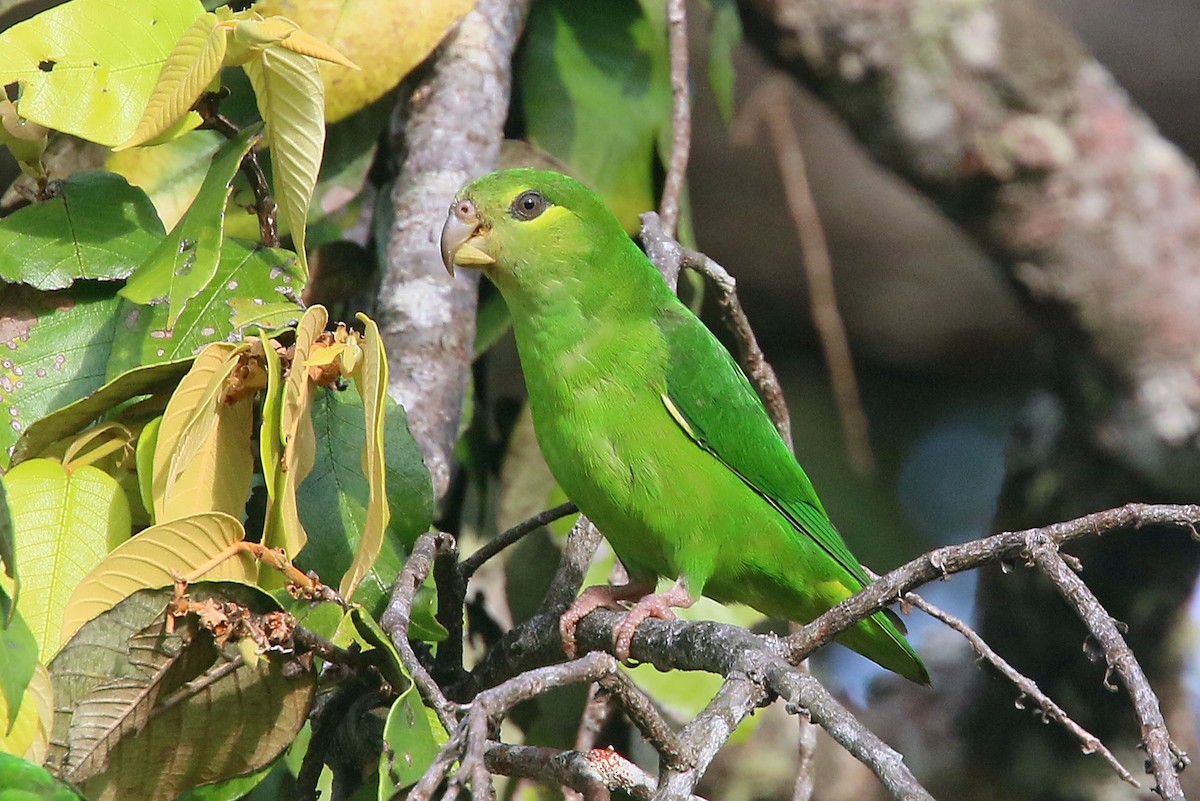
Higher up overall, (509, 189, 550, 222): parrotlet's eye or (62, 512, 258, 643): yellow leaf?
(509, 189, 550, 222): parrotlet's eye

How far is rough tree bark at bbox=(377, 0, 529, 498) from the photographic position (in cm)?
226

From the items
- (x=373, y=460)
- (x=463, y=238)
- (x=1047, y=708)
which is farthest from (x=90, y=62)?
(x=1047, y=708)

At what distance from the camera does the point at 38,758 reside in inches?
48.9

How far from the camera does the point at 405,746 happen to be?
1.27 meters

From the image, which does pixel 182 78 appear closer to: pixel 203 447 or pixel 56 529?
pixel 203 447

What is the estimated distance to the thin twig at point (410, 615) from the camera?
1.28 m

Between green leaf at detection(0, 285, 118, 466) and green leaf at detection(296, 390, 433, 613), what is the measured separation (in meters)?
0.34

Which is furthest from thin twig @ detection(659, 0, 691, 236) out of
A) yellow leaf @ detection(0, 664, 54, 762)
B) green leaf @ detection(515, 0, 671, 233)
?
yellow leaf @ detection(0, 664, 54, 762)

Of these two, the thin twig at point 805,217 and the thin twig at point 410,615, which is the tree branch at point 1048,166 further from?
the thin twig at point 410,615

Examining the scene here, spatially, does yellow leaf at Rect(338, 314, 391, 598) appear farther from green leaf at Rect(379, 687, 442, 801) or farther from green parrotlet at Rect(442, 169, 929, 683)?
green parrotlet at Rect(442, 169, 929, 683)

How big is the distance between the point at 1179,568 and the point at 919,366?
3160 mm

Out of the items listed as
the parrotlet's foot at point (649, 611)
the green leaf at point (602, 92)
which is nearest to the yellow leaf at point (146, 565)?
→ the parrotlet's foot at point (649, 611)

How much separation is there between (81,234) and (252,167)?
0.28 metres

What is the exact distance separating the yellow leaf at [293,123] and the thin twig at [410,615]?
1.48 ft
